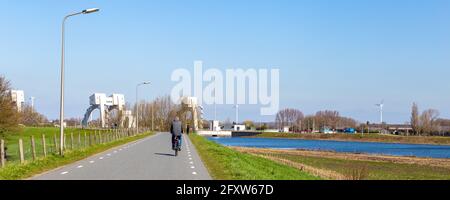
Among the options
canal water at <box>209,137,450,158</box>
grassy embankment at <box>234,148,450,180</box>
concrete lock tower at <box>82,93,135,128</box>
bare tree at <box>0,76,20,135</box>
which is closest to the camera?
grassy embankment at <box>234,148,450,180</box>

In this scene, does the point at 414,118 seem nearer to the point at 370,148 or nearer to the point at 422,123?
the point at 422,123

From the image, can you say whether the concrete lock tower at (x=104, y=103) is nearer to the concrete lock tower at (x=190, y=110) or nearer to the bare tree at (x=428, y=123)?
the concrete lock tower at (x=190, y=110)

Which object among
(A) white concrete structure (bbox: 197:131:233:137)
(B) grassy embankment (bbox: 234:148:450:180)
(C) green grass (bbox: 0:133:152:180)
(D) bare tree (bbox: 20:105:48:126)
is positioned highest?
(D) bare tree (bbox: 20:105:48:126)

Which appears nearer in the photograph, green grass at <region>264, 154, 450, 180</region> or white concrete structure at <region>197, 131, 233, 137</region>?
green grass at <region>264, 154, 450, 180</region>

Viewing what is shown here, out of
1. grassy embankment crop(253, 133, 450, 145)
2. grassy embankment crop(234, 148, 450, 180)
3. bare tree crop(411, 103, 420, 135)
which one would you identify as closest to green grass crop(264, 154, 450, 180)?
grassy embankment crop(234, 148, 450, 180)

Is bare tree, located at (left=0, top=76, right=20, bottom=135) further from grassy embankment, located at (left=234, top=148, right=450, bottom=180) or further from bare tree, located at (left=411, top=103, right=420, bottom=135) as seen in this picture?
bare tree, located at (left=411, top=103, right=420, bottom=135)

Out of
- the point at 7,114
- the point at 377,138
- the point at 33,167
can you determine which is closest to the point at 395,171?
the point at 7,114

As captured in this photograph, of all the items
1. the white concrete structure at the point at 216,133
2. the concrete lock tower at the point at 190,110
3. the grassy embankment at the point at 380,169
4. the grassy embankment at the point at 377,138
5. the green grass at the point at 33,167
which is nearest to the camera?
the green grass at the point at 33,167

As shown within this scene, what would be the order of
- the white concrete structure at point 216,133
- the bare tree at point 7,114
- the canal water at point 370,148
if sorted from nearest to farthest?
1. the bare tree at point 7,114
2. the canal water at point 370,148
3. the white concrete structure at point 216,133

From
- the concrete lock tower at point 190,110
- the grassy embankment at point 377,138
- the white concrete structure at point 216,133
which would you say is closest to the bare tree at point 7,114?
the concrete lock tower at point 190,110
